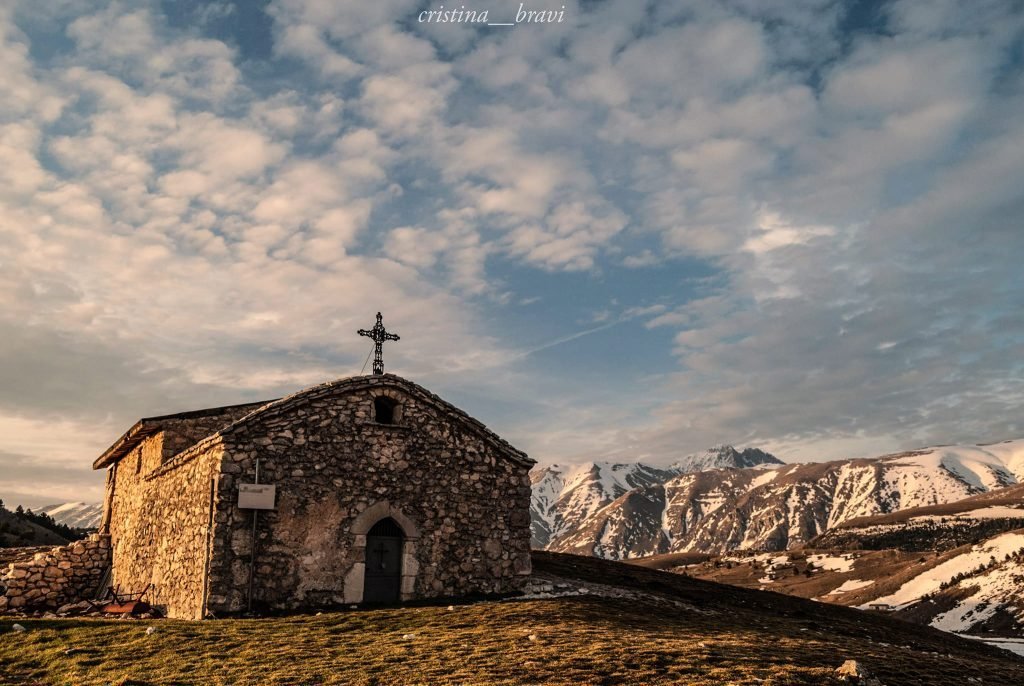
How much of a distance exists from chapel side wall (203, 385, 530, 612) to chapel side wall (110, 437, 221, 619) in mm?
1006

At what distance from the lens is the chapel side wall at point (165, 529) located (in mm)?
20109

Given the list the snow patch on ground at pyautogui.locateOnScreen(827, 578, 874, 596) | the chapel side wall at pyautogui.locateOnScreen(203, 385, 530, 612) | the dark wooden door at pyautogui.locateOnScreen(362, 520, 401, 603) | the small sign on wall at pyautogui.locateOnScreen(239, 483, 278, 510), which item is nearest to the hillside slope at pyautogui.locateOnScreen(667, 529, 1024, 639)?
the snow patch on ground at pyautogui.locateOnScreen(827, 578, 874, 596)

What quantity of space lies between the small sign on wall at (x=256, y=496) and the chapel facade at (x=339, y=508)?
0.12ft

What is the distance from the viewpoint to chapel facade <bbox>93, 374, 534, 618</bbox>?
19.5m

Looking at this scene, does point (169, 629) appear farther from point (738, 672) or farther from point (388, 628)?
point (738, 672)

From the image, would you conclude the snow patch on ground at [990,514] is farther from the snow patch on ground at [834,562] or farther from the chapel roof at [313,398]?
the chapel roof at [313,398]

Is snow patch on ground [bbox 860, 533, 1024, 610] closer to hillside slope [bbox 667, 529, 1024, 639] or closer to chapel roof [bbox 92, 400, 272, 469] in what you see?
hillside slope [bbox 667, 529, 1024, 639]

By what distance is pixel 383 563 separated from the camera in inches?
841

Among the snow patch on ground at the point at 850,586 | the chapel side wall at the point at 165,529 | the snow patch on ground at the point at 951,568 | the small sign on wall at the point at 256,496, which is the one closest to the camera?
the small sign on wall at the point at 256,496

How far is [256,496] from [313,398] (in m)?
3.17

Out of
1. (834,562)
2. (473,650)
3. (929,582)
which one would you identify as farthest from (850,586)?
(473,650)

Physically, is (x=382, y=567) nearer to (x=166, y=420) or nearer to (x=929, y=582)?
(x=166, y=420)

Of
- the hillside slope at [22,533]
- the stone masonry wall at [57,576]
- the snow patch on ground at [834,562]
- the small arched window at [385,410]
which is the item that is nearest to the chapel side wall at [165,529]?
the stone masonry wall at [57,576]

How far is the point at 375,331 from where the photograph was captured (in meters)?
26.6
